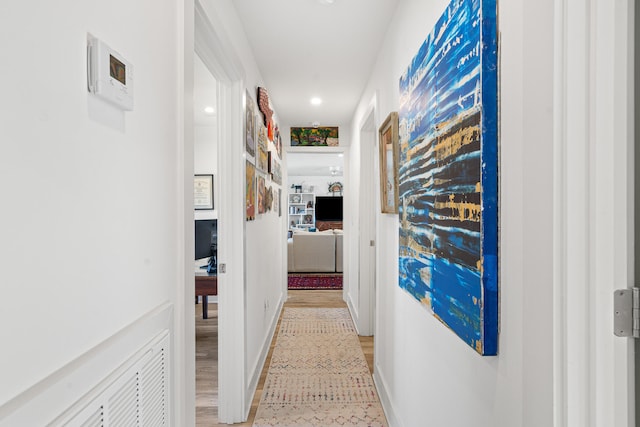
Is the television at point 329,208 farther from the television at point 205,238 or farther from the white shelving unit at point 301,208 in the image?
the television at point 205,238

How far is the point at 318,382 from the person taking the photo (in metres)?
2.80

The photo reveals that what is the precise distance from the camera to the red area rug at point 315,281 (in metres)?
6.15

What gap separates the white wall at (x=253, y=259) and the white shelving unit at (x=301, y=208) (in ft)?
26.4

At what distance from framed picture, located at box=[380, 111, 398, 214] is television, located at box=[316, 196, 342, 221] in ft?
29.4

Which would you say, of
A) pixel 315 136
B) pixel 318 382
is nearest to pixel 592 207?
pixel 318 382

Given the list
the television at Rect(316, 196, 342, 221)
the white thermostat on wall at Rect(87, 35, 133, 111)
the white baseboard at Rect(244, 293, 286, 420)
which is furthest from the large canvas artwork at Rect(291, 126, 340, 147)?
the television at Rect(316, 196, 342, 221)

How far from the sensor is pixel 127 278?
0.91 meters

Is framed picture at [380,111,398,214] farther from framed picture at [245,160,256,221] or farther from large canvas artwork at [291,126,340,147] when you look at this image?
large canvas artwork at [291,126,340,147]

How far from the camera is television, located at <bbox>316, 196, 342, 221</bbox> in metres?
11.4

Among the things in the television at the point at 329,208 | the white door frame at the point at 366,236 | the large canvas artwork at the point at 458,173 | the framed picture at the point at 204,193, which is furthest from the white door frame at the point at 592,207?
the television at the point at 329,208

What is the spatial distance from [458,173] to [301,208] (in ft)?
36.6

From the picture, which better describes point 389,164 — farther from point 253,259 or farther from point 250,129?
point 253,259

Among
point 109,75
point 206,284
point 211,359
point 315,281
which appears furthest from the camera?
point 315,281

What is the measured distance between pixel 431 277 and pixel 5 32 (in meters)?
1.29
